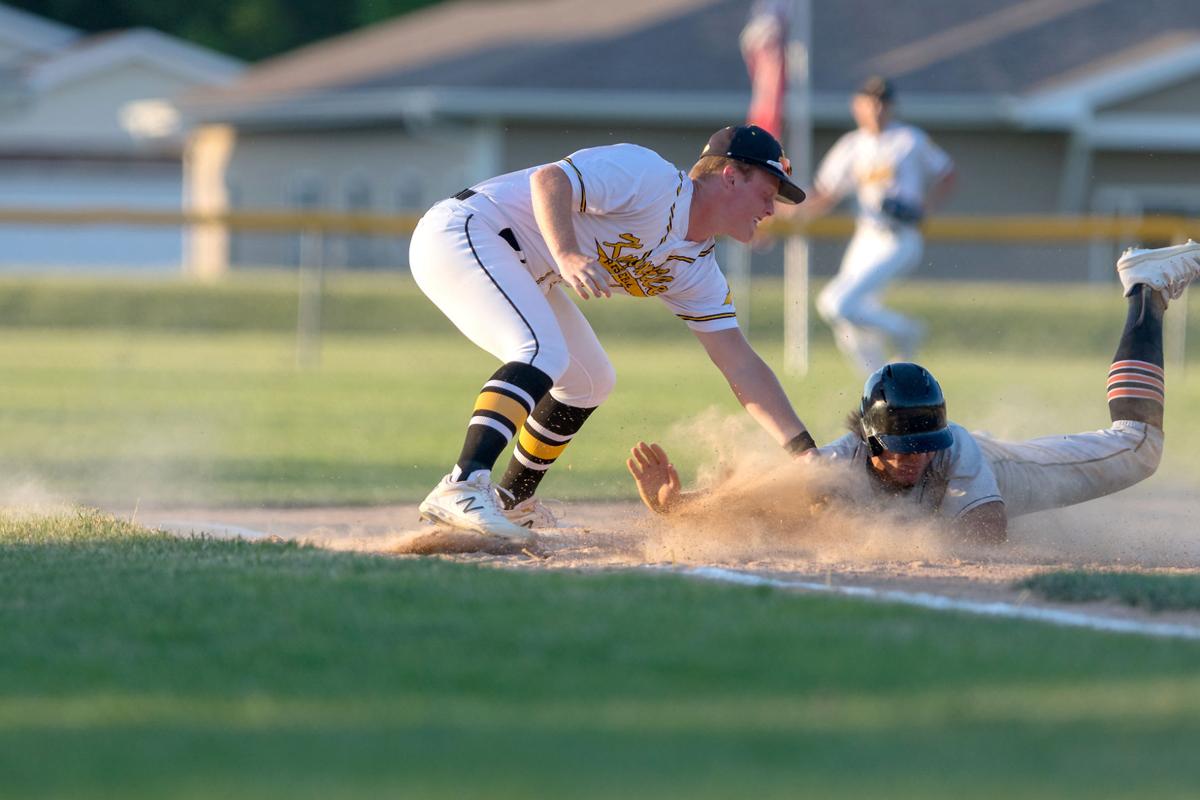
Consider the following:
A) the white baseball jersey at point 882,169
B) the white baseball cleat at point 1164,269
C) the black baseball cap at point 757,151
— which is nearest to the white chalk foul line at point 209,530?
the black baseball cap at point 757,151

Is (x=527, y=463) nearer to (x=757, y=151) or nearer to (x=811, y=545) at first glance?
(x=811, y=545)

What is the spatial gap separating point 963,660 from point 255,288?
66.1ft

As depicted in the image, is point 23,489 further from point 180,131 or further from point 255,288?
point 180,131

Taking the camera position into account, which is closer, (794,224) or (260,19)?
(794,224)

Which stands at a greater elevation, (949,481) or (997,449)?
(997,449)

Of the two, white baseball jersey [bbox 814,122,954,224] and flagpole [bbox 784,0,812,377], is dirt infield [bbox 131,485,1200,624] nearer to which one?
white baseball jersey [bbox 814,122,954,224]

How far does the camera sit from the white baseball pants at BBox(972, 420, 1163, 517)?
21.9ft

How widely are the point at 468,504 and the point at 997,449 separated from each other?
2057 mm

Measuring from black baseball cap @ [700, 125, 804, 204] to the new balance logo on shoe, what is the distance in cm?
139

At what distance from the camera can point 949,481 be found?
6.31 m

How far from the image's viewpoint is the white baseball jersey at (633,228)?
6031mm

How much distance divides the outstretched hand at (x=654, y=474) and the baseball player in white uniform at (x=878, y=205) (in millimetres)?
7200

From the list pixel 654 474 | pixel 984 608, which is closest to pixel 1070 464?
pixel 654 474

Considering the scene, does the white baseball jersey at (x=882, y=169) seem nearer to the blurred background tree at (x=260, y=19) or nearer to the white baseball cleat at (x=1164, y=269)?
the white baseball cleat at (x=1164, y=269)
